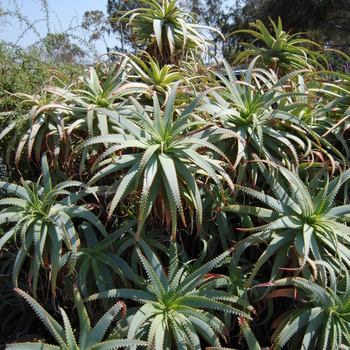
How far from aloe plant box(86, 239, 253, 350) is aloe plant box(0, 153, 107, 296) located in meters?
0.30

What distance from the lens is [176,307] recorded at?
1.70 meters

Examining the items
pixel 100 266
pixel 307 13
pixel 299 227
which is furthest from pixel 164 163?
pixel 307 13

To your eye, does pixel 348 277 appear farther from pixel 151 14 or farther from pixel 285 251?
pixel 151 14

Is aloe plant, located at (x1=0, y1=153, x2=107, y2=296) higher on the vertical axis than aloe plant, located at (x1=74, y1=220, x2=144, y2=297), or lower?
higher

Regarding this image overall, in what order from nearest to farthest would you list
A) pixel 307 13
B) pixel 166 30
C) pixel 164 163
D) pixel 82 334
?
pixel 82 334 → pixel 164 163 → pixel 166 30 → pixel 307 13

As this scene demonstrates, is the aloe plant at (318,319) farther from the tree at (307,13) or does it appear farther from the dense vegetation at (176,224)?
the tree at (307,13)

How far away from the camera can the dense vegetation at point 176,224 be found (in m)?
1.69

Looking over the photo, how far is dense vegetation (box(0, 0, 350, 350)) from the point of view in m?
1.69

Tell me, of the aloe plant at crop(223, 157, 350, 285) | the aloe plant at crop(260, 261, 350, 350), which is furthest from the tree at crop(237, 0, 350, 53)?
the aloe plant at crop(260, 261, 350, 350)

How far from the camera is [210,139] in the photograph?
2.04 meters

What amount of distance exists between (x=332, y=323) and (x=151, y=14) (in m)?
2.75

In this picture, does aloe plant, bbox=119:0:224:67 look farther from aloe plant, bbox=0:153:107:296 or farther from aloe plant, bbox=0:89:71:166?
aloe plant, bbox=0:153:107:296

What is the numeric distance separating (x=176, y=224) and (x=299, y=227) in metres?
0.66

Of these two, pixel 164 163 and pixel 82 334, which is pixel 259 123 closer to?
pixel 164 163
